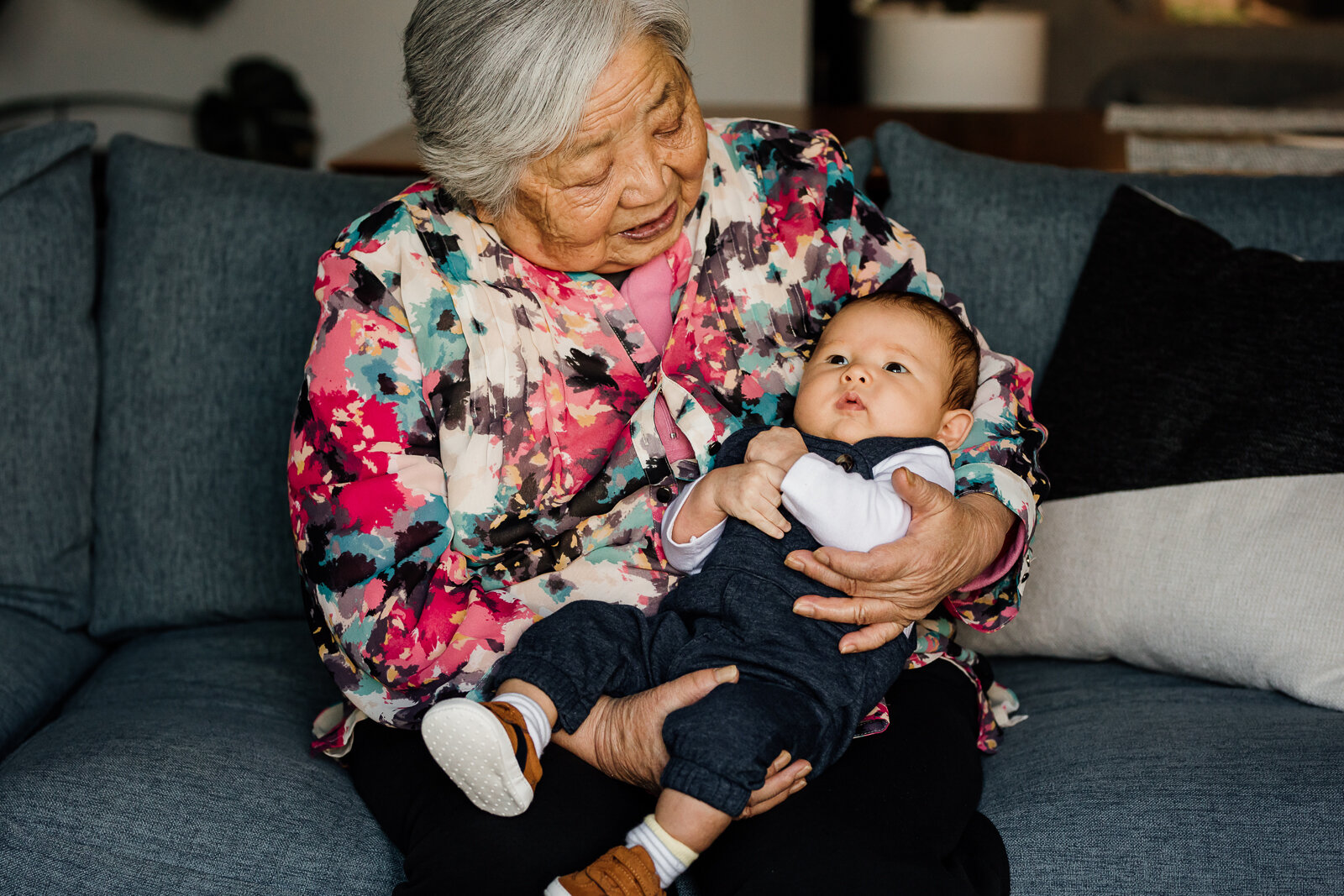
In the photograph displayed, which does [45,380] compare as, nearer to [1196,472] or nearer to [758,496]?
[758,496]

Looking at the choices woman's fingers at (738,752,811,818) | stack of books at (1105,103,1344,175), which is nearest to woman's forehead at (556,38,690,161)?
woman's fingers at (738,752,811,818)

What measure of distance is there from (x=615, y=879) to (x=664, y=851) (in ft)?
0.21

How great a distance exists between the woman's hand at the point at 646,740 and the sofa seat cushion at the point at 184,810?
0.28m

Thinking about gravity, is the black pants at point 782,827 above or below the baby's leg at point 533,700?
below

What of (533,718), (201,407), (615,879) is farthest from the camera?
(201,407)

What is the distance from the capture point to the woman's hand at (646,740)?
45.9 inches

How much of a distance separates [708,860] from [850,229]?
2.82 feet

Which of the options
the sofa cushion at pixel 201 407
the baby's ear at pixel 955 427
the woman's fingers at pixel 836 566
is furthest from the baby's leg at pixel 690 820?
the sofa cushion at pixel 201 407

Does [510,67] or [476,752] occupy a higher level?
[510,67]

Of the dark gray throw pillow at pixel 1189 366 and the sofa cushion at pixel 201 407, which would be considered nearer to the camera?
the dark gray throw pillow at pixel 1189 366

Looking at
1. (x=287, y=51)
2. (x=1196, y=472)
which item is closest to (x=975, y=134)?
(x=1196, y=472)

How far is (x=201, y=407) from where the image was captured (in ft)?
5.82

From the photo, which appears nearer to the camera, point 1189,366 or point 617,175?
point 617,175

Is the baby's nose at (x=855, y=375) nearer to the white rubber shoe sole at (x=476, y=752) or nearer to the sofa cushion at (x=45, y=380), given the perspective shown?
the white rubber shoe sole at (x=476, y=752)
